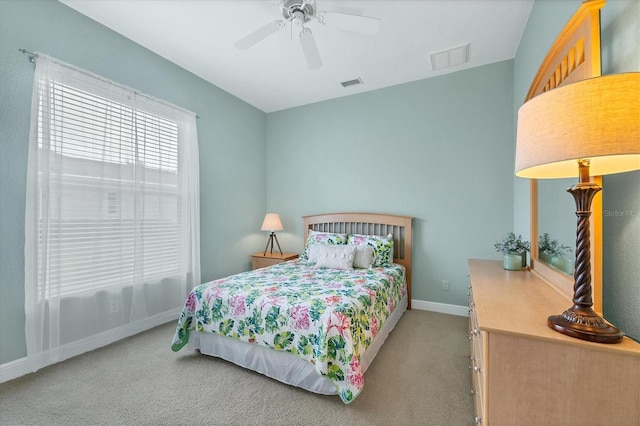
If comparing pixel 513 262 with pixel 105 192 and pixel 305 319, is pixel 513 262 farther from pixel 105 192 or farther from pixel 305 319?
pixel 105 192

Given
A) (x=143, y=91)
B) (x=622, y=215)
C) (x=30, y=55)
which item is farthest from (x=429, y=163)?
(x=30, y=55)

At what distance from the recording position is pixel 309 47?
2.11m

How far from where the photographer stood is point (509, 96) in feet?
9.59

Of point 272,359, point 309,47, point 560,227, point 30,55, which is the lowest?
point 272,359

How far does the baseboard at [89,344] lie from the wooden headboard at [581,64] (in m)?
3.33

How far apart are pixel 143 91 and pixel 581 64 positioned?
3.37 m

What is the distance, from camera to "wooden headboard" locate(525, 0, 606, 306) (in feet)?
3.26

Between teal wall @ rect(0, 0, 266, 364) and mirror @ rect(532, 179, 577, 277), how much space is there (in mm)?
3321

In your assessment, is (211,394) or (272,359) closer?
(211,394)

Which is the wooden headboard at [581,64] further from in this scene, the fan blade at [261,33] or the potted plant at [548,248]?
the fan blade at [261,33]

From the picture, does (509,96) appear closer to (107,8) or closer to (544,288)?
(544,288)

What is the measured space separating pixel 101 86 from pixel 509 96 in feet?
13.2

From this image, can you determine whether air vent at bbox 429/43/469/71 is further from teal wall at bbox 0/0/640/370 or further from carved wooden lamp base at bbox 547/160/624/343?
carved wooden lamp base at bbox 547/160/624/343

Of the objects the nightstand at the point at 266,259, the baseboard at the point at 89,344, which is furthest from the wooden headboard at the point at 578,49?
the baseboard at the point at 89,344
